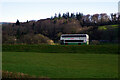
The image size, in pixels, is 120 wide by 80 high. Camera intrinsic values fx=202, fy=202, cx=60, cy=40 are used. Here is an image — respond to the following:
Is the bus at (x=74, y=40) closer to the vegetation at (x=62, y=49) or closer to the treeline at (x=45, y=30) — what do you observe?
the treeline at (x=45, y=30)

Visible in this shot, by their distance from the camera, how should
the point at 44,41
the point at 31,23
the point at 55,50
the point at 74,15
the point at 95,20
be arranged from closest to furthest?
the point at 55,50, the point at 44,41, the point at 31,23, the point at 95,20, the point at 74,15

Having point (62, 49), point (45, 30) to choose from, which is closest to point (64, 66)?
point (62, 49)

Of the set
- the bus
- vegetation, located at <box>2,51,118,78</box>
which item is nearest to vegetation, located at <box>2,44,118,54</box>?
the bus

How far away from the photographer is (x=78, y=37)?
45.3 meters

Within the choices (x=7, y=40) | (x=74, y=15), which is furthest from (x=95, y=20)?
(x=7, y=40)

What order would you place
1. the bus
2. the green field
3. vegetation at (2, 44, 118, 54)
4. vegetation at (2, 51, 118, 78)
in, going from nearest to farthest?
vegetation at (2, 51, 118, 78)
the green field
vegetation at (2, 44, 118, 54)
the bus

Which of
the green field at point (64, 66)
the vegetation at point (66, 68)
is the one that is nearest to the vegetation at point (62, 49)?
the green field at point (64, 66)

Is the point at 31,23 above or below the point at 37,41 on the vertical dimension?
above

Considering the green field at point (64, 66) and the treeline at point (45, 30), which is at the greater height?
the treeline at point (45, 30)

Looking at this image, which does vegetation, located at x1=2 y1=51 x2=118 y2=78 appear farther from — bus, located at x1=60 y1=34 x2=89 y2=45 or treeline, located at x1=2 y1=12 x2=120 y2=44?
treeline, located at x1=2 y1=12 x2=120 y2=44

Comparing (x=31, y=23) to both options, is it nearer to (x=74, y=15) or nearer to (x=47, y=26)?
(x=47, y=26)

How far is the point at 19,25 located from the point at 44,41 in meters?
19.8

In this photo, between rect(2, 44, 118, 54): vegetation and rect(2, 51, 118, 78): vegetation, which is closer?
rect(2, 51, 118, 78): vegetation

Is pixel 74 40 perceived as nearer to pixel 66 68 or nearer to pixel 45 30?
pixel 45 30
